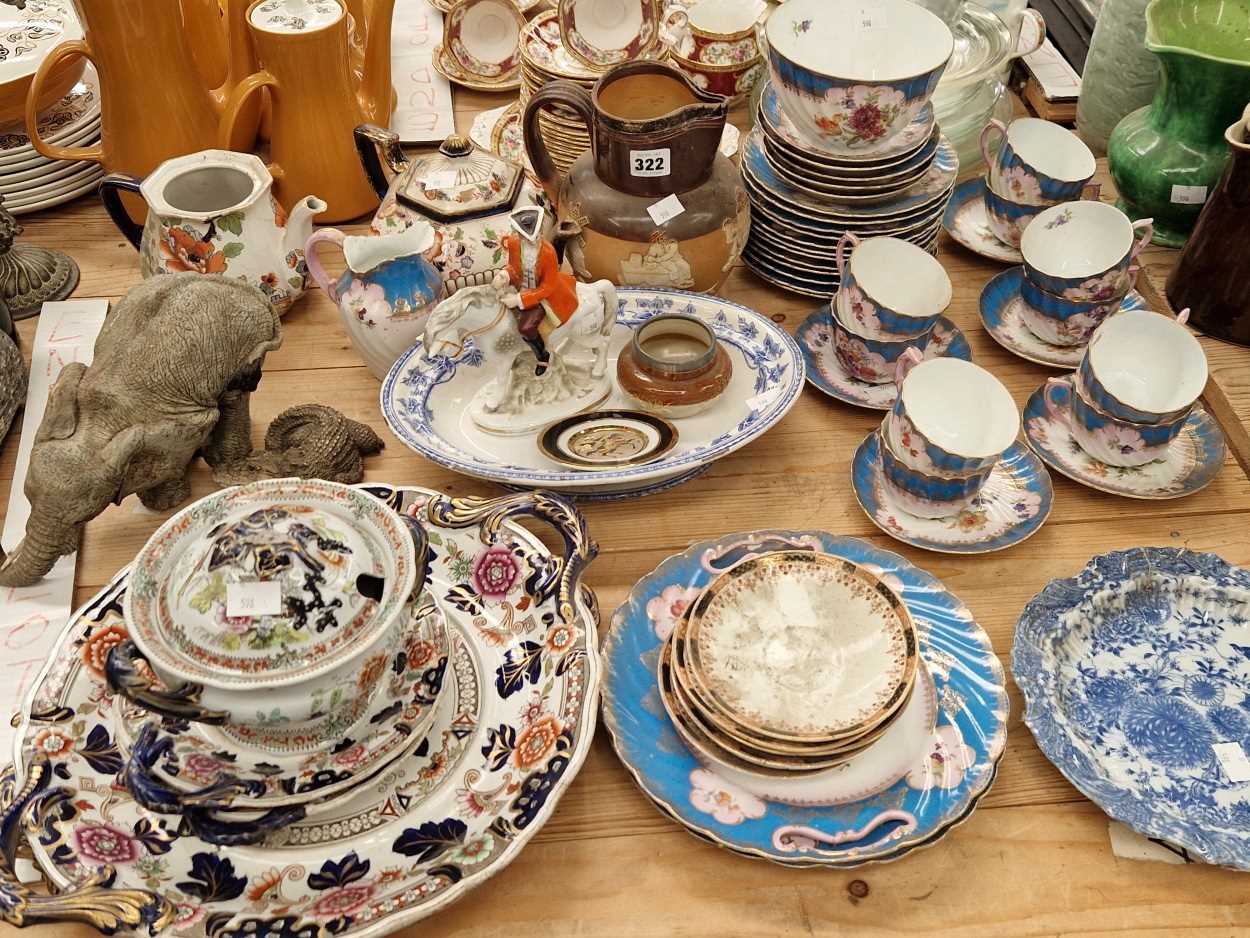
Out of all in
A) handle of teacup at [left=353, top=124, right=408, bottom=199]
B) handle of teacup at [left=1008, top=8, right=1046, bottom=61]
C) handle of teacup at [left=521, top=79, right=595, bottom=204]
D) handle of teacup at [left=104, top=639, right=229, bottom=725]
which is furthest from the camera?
handle of teacup at [left=1008, top=8, right=1046, bottom=61]

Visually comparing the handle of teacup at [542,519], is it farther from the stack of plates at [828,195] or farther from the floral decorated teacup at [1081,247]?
the floral decorated teacup at [1081,247]

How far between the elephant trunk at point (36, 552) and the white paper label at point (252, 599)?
0.47m

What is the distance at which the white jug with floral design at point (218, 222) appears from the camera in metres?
1.40

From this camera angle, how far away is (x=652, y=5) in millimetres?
1839

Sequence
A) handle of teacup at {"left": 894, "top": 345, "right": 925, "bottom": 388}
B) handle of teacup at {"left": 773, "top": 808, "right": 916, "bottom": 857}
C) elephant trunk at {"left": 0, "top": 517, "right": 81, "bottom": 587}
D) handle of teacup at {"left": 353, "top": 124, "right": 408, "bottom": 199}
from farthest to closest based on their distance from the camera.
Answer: handle of teacup at {"left": 353, "top": 124, "right": 408, "bottom": 199}
handle of teacup at {"left": 894, "top": 345, "right": 925, "bottom": 388}
elephant trunk at {"left": 0, "top": 517, "right": 81, "bottom": 587}
handle of teacup at {"left": 773, "top": 808, "right": 916, "bottom": 857}

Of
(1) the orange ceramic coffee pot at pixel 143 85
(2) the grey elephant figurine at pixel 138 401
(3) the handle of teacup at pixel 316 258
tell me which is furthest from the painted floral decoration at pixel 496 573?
(1) the orange ceramic coffee pot at pixel 143 85

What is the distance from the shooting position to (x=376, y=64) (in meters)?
1.71

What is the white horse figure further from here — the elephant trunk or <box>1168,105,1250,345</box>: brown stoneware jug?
<box>1168,105,1250,345</box>: brown stoneware jug

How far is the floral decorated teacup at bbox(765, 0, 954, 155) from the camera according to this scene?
137 cm

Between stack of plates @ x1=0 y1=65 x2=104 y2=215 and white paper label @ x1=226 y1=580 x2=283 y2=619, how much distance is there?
1187 mm

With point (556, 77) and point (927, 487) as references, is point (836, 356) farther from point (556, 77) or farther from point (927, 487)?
point (556, 77)

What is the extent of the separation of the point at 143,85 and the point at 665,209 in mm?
759

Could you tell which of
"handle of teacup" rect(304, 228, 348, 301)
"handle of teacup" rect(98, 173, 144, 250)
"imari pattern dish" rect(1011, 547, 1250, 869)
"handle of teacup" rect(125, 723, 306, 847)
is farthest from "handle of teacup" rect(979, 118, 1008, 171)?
"handle of teacup" rect(125, 723, 306, 847)

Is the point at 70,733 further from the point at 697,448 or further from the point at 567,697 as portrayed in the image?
the point at 697,448
